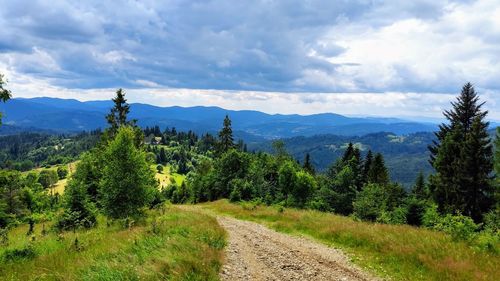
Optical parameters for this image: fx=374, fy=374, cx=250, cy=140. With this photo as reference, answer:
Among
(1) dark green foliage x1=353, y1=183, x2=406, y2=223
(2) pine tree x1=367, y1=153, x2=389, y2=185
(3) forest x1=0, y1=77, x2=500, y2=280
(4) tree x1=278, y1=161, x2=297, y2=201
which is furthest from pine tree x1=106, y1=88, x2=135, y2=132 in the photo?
(2) pine tree x1=367, y1=153, x2=389, y2=185

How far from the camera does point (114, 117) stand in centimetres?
4759

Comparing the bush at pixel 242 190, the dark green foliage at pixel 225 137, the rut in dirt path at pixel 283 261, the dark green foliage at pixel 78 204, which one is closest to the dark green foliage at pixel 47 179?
the dark green foliage at pixel 225 137

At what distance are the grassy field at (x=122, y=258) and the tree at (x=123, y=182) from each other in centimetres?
923

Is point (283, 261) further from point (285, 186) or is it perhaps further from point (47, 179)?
point (47, 179)

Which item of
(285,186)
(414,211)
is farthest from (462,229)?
(285,186)

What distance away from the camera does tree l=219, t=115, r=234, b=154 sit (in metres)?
80.5

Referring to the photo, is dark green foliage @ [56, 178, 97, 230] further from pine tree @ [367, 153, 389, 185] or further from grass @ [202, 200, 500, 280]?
pine tree @ [367, 153, 389, 185]

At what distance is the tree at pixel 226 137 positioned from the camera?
8050cm

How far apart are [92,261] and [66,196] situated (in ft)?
57.3

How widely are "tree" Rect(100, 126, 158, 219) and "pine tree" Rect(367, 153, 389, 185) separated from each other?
5721 cm

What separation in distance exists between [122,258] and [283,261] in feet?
19.9

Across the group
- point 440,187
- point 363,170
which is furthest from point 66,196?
point 363,170

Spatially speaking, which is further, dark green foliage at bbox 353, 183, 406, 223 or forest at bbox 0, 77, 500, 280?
dark green foliage at bbox 353, 183, 406, 223

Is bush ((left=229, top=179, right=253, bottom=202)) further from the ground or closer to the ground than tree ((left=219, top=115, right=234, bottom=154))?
closer to the ground
